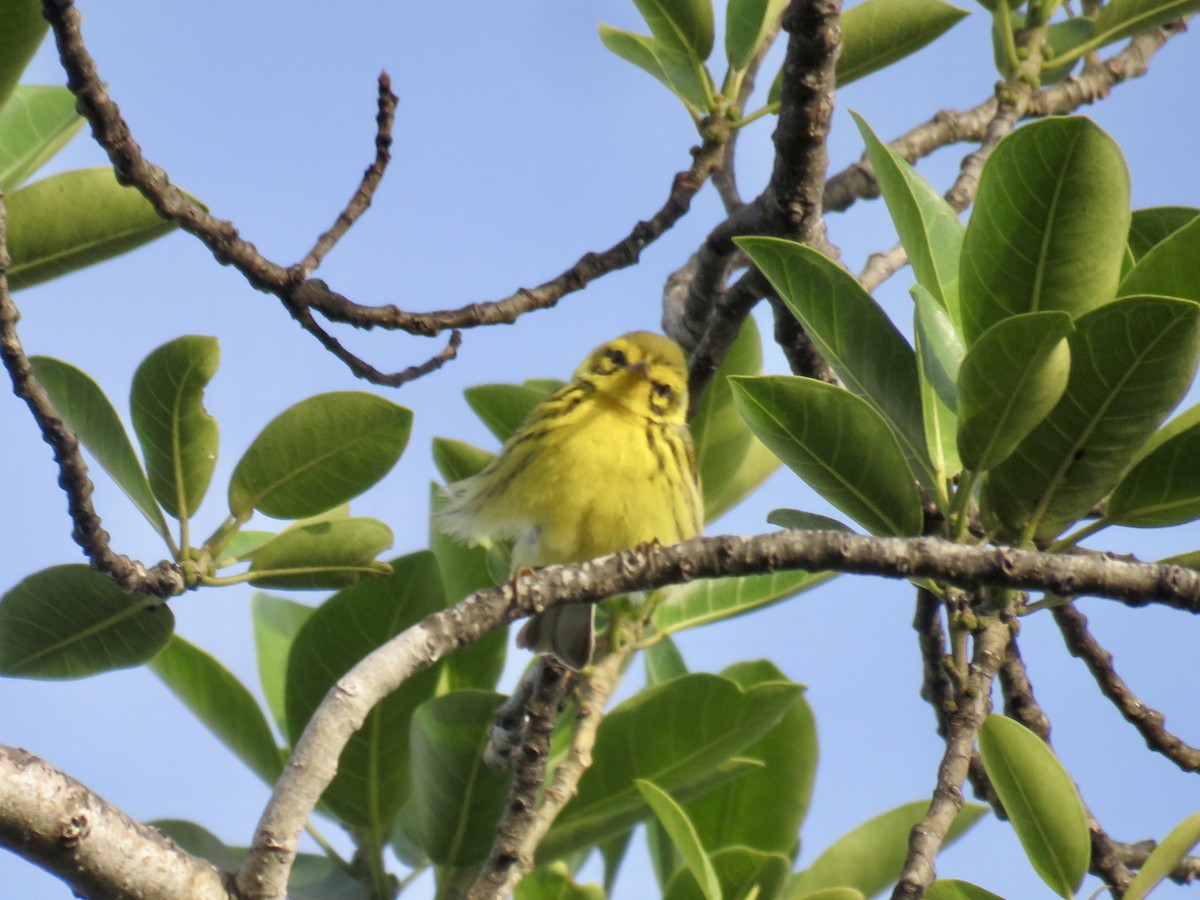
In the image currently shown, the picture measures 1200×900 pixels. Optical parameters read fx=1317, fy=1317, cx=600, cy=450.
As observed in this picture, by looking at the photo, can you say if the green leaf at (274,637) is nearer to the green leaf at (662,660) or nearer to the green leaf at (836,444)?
the green leaf at (662,660)

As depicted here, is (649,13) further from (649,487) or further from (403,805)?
(403,805)

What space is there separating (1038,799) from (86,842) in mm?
1510

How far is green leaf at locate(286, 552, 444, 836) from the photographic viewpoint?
304cm

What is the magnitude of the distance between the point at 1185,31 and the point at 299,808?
14.6ft

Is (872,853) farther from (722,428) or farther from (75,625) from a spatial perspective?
(75,625)

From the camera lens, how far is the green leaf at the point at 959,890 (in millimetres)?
2270

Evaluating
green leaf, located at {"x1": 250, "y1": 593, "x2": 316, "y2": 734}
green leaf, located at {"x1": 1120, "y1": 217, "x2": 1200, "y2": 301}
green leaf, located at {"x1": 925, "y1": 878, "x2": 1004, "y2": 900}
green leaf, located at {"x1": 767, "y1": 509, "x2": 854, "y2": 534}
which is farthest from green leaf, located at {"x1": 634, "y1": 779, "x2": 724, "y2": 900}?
green leaf, located at {"x1": 250, "y1": 593, "x2": 316, "y2": 734}

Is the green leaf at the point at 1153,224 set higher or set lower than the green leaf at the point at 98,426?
higher

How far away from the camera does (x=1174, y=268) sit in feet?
7.17

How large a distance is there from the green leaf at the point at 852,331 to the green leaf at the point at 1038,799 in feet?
1.68

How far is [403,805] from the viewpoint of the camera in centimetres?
338

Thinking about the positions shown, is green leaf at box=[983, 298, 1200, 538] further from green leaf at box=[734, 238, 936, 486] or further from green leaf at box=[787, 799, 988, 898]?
green leaf at box=[787, 799, 988, 898]

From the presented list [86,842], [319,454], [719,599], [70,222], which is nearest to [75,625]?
[319,454]

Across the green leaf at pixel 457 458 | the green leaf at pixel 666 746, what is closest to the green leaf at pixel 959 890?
the green leaf at pixel 666 746
